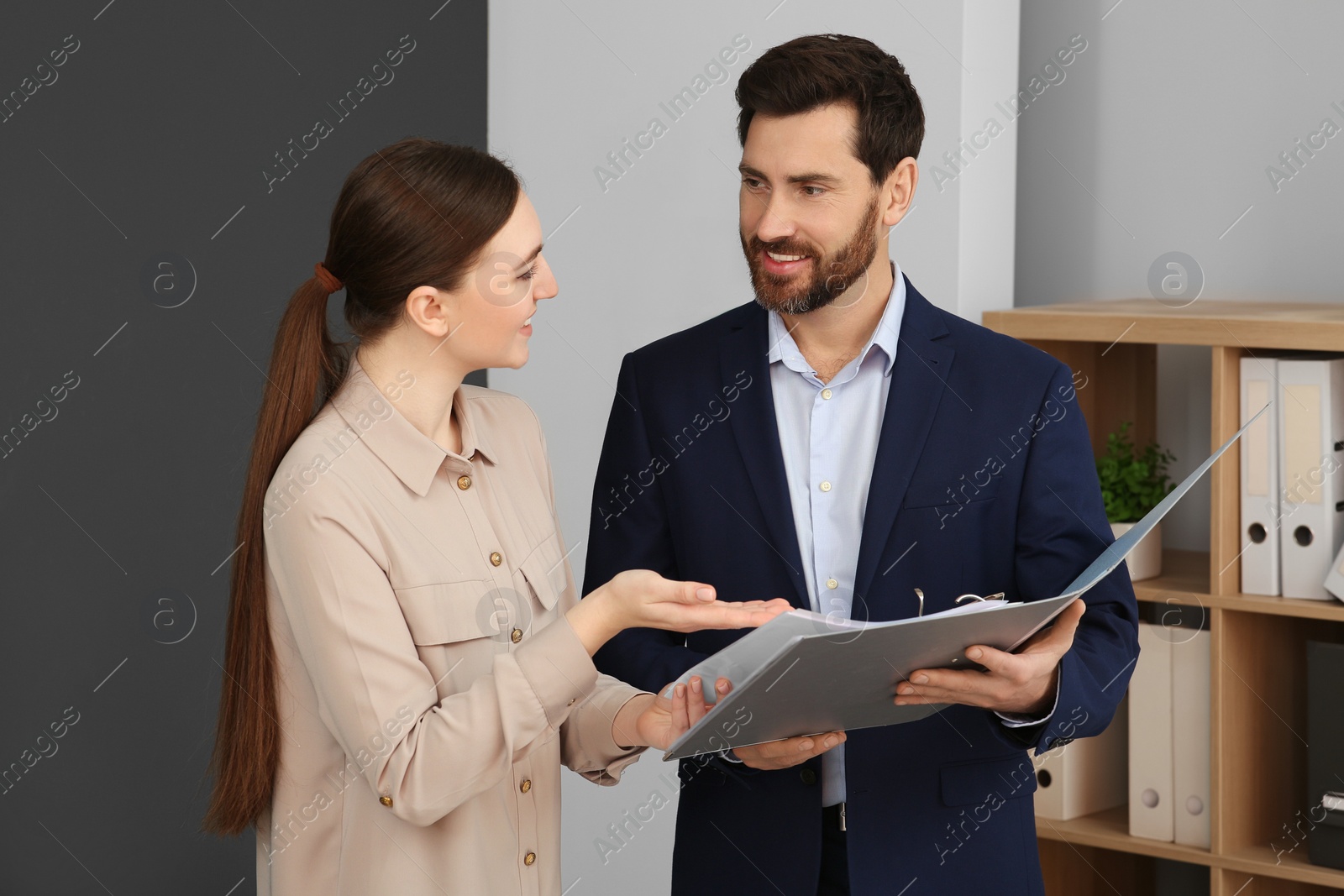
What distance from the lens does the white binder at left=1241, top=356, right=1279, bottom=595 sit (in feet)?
8.21

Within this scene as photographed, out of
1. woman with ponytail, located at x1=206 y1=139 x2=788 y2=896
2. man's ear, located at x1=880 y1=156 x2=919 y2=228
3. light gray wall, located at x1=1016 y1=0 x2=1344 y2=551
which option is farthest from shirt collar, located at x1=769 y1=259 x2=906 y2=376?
light gray wall, located at x1=1016 y1=0 x2=1344 y2=551

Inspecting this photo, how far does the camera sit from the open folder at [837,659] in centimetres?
129

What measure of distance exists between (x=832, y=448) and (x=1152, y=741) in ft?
4.08

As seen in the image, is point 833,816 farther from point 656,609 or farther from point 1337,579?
point 1337,579

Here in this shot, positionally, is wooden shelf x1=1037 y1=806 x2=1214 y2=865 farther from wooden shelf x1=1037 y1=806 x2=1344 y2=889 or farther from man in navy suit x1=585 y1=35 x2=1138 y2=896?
man in navy suit x1=585 y1=35 x2=1138 y2=896

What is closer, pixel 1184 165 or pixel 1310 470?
pixel 1310 470

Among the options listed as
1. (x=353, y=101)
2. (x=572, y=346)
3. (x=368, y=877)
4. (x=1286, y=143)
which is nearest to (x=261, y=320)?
(x=353, y=101)

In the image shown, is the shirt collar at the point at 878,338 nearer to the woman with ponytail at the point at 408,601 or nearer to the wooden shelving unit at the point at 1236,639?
the woman with ponytail at the point at 408,601

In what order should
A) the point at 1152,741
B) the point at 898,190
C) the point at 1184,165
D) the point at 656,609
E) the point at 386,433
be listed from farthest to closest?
1. the point at 1184,165
2. the point at 1152,741
3. the point at 898,190
4. the point at 386,433
5. the point at 656,609

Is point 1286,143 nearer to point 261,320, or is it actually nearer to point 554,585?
point 554,585

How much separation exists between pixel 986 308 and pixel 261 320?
1589 mm

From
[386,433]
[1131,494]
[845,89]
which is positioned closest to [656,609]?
[386,433]

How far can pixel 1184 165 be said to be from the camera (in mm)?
2965

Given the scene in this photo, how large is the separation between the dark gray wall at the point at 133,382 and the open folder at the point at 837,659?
145cm
